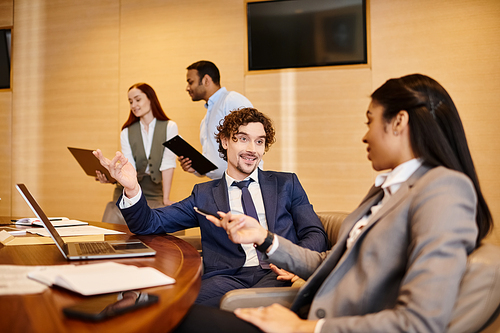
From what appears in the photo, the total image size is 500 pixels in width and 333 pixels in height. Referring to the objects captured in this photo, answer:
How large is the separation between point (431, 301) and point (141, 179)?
2858mm

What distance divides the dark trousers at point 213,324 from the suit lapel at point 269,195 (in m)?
0.80

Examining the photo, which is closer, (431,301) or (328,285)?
(431,301)

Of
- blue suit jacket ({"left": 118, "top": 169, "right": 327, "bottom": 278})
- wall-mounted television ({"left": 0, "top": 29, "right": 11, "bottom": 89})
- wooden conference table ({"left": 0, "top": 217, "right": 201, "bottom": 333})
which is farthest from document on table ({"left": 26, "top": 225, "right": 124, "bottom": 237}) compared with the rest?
wall-mounted television ({"left": 0, "top": 29, "right": 11, "bottom": 89})

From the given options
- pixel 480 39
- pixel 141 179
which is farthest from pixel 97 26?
pixel 480 39

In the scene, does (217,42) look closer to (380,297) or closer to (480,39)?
(480,39)

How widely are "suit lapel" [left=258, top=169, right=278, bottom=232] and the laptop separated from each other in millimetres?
638

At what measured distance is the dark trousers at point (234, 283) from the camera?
5.25 feet

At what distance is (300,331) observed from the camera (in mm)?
970

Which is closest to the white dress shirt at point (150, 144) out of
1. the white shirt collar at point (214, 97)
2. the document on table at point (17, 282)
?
the white shirt collar at point (214, 97)

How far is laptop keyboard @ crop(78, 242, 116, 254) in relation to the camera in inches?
52.0

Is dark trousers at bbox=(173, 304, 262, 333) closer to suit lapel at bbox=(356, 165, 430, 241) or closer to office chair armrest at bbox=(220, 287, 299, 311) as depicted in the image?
office chair armrest at bbox=(220, 287, 299, 311)

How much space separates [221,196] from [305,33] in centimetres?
288

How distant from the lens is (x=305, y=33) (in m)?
4.28

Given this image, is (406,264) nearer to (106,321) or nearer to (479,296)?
(479,296)
